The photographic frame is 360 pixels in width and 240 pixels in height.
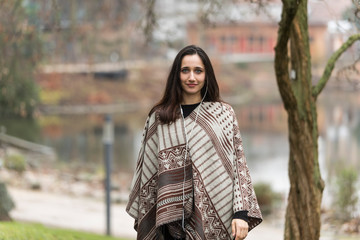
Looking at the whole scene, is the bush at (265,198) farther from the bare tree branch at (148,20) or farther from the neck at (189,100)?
the neck at (189,100)

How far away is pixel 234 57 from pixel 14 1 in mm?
39331

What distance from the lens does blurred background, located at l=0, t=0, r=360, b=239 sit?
6941 millimetres

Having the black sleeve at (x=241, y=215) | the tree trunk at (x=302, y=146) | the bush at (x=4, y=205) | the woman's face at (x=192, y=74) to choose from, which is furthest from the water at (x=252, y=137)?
the woman's face at (x=192, y=74)

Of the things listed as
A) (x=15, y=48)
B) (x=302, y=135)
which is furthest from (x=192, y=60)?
(x=15, y=48)

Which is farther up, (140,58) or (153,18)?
(140,58)

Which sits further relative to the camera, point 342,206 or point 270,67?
point 270,67

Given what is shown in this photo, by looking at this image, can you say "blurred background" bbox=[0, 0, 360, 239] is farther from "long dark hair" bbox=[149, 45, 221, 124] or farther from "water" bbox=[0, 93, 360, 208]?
"long dark hair" bbox=[149, 45, 221, 124]

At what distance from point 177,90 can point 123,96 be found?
31.6 meters

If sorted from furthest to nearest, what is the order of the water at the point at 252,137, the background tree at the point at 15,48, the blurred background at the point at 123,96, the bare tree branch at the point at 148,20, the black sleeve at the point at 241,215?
the water at the point at 252,137 < the blurred background at the point at 123,96 < the background tree at the point at 15,48 < the bare tree branch at the point at 148,20 < the black sleeve at the point at 241,215

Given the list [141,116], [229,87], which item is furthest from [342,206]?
[229,87]

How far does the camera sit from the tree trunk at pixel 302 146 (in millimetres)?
3506

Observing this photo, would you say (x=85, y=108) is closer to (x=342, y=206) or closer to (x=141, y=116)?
(x=141, y=116)

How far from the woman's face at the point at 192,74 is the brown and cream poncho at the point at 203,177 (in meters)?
0.09

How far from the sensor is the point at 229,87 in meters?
35.9
